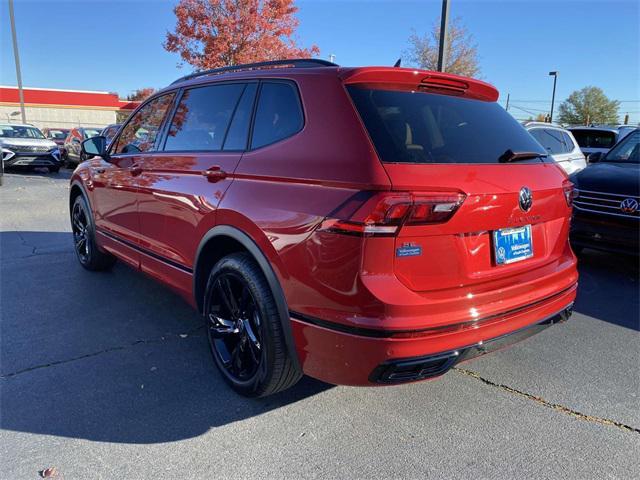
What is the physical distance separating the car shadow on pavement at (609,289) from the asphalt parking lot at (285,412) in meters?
0.15

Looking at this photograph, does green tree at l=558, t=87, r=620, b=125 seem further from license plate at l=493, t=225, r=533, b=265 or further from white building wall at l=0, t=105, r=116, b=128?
license plate at l=493, t=225, r=533, b=265

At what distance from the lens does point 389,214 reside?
2072 mm

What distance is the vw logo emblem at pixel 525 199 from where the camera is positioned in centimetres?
248

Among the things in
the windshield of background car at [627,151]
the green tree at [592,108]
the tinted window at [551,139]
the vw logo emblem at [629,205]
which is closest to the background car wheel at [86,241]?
the vw logo emblem at [629,205]

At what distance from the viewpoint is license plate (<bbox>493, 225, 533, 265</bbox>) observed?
2.43 meters

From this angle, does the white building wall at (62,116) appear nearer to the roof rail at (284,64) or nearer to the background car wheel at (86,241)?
the background car wheel at (86,241)

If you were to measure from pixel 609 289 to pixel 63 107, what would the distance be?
172ft

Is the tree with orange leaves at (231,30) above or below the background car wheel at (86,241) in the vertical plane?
above

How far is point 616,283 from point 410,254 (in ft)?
14.3

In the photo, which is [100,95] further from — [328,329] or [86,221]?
[328,329]

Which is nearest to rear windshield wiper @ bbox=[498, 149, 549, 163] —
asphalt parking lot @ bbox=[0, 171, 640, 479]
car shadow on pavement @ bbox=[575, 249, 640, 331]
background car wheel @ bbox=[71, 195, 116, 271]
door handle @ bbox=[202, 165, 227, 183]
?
asphalt parking lot @ bbox=[0, 171, 640, 479]

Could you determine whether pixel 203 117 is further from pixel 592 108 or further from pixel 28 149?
pixel 592 108

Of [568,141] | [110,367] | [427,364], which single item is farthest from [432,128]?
[568,141]

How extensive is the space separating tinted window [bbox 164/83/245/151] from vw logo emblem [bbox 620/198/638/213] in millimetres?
4327
